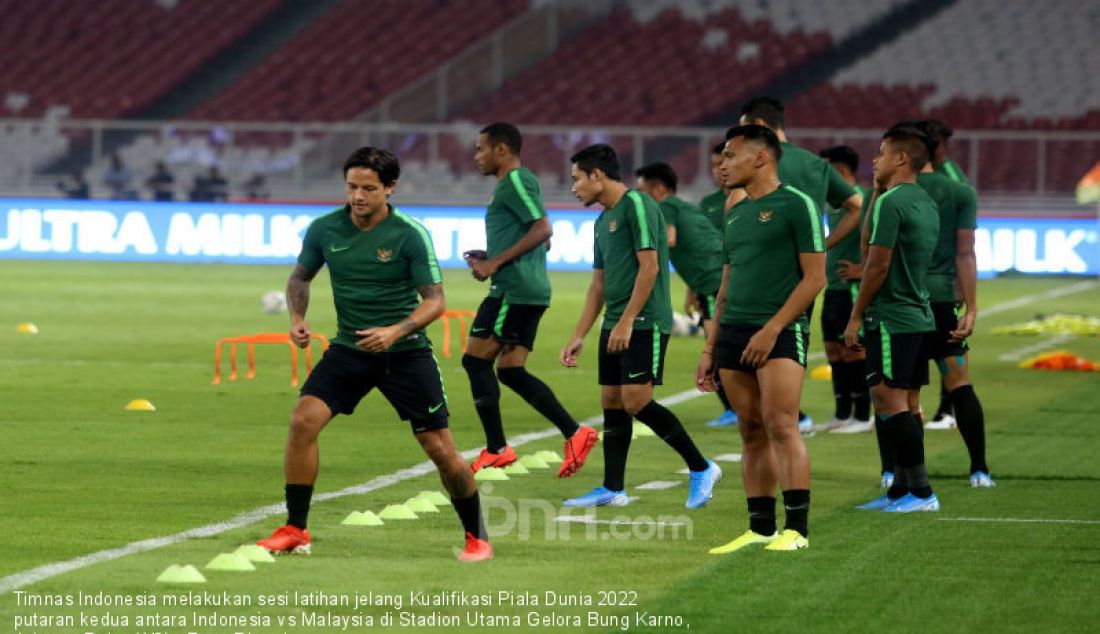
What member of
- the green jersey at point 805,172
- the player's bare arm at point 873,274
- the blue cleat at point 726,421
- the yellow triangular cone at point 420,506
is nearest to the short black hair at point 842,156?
the blue cleat at point 726,421

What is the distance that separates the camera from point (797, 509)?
29.1ft

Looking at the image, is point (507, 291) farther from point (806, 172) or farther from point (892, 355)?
point (892, 355)

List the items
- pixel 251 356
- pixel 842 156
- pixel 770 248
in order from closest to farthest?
pixel 770 248 < pixel 842 156 < pixel 251 356

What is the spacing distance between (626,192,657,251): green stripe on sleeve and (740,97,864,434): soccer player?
75 centimetres

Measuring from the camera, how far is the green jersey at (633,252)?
33.8 feet

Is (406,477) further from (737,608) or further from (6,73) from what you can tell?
(6,73)

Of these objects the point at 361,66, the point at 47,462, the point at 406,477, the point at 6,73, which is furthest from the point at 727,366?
the point at 6,73

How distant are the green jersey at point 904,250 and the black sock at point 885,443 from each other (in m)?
0.56

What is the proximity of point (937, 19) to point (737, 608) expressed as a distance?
37.6 m

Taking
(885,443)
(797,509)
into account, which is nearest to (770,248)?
(797,509)

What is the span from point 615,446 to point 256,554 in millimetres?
2581

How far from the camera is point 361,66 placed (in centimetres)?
4562

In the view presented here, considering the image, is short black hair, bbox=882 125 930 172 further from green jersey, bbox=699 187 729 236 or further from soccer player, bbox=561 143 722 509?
green jersey, bbox=699 187 729 236

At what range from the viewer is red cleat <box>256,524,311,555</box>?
339 inches
